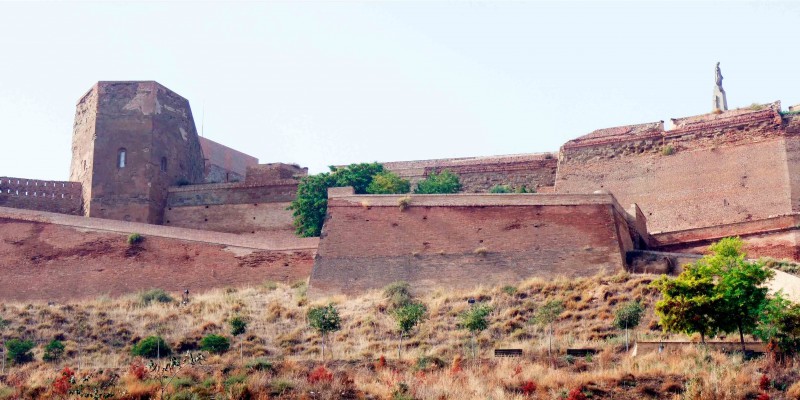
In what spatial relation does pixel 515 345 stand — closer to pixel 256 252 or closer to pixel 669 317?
pixel 669 317

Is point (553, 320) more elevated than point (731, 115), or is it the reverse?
point (731, 115)

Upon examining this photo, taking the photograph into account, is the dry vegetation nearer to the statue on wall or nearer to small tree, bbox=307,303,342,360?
small tree, bbox=307,303,342,360

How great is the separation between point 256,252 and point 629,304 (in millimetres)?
10873

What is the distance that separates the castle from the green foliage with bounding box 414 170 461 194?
77 centimetres

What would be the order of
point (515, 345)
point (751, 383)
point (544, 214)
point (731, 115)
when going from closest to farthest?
point (751, 383), point (515, 345), point (544, 214), point (731, 115)

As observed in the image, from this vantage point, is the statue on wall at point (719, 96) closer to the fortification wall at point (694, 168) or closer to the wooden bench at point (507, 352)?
the fortification wall at point (694, 168)

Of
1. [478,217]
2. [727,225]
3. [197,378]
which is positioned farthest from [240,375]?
[727,225]

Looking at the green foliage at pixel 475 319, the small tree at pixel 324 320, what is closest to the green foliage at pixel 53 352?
the small tree at pixel 324 320

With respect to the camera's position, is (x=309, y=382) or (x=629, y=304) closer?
(x=309, y=382)

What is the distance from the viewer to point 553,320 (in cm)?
2945

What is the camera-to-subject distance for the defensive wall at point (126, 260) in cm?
3584

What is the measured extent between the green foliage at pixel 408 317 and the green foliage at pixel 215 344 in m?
3.74

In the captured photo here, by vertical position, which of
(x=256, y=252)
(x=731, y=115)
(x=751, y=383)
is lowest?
(x=751, y=383)

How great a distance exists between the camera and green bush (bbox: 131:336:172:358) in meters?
29.2
